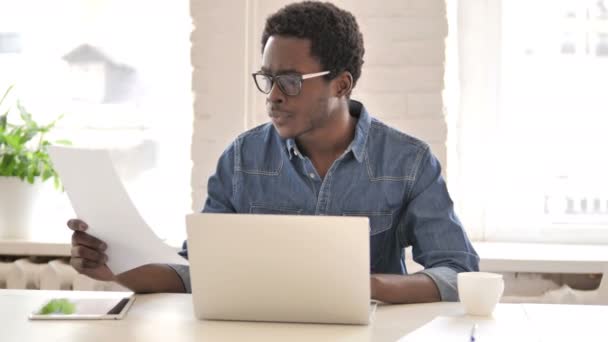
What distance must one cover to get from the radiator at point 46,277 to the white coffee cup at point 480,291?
178cm

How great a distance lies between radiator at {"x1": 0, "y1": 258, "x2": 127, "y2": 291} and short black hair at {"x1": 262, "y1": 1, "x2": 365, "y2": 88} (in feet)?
4.47

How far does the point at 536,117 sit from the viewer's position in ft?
10.7

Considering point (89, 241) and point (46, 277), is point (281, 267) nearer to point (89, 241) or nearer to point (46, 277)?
point (89, 241)

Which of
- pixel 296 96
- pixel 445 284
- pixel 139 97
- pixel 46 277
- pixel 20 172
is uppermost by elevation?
pixel 139 97

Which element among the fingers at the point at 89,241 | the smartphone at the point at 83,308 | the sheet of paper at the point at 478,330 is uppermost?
the fingers at the point at 89,241

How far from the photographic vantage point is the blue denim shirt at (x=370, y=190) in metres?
2.14

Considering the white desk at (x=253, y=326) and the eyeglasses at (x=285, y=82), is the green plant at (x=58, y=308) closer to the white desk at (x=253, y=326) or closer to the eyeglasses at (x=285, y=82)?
the white desk at (x=253, y=326)

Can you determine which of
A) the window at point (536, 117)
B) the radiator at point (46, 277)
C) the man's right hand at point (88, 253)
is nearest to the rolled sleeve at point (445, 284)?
the man's right hand at point (88, 253)

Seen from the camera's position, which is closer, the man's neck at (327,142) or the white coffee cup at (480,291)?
the white coffee cup at (480,291)

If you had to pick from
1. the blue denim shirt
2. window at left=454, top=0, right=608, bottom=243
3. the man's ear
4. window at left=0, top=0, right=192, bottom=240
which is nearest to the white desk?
the blue denim shirt

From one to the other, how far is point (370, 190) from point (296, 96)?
0.28m

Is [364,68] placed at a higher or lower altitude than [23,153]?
higher

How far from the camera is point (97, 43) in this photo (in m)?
3.47

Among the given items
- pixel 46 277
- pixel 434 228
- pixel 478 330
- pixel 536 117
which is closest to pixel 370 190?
pixel 434 228
